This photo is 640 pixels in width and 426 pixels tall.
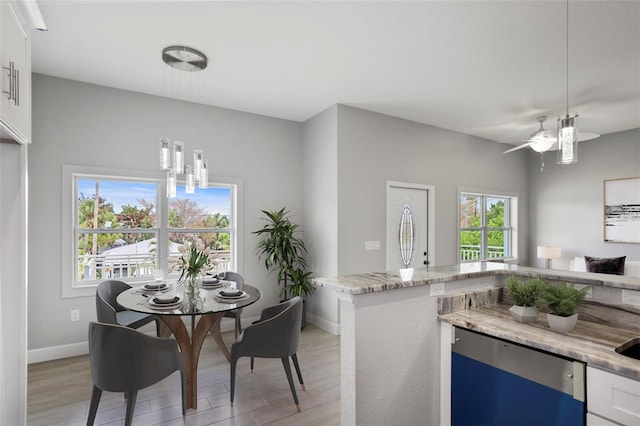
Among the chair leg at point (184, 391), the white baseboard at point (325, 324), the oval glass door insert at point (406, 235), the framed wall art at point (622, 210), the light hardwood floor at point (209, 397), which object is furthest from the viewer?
the framed wall art at point (622, 210)

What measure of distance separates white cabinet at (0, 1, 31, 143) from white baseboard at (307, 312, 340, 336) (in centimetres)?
342

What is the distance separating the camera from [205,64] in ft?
10.0

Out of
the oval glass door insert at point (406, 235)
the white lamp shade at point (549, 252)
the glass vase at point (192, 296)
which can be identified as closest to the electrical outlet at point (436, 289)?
the glass vase at point (192, 296)

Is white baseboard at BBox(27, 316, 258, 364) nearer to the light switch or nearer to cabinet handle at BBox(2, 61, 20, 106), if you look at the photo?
cabinet handle at BBox(2, 61, 20, 106)

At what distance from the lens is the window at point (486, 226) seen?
18.5ft

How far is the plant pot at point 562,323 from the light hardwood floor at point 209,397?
1.54 meters

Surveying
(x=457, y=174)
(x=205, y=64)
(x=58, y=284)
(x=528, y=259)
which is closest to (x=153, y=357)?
(x=58, y=284)

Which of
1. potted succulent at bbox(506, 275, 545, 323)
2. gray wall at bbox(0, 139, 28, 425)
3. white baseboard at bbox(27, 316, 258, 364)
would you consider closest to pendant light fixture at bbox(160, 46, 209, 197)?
gray wall at bbox(0, 139, 28, 425)

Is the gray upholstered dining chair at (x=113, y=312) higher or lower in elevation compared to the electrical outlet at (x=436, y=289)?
lower

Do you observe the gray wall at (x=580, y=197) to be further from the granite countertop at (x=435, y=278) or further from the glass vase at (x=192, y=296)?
the glass vase at (x=192, y=296)

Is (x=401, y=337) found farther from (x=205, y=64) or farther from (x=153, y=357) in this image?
(x=205, y=64)

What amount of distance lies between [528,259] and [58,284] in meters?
7.32

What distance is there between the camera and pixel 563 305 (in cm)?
159

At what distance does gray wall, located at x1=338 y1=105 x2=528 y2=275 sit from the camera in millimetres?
4133
